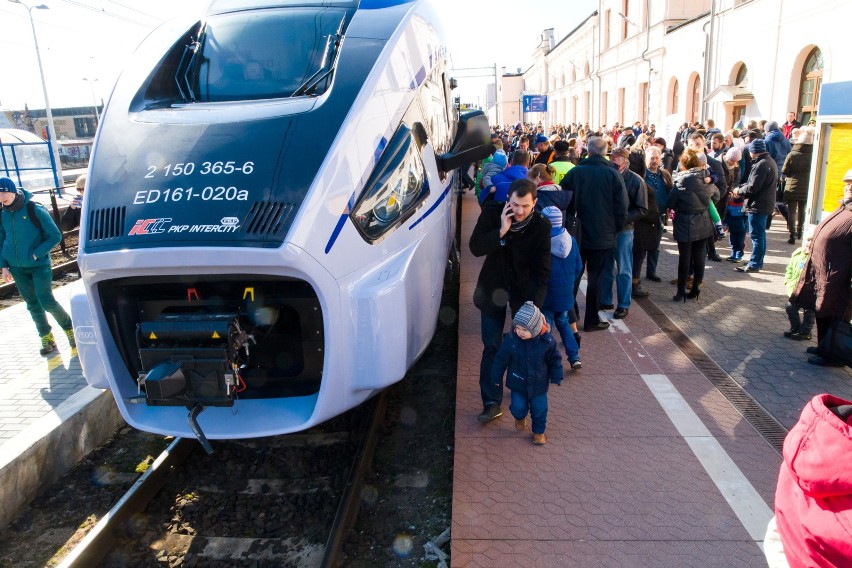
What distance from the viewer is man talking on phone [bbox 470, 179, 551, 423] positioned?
13.8ft

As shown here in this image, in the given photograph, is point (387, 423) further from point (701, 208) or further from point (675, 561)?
point (701, 208)

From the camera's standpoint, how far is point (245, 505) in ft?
12.9

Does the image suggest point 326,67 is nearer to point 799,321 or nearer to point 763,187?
point 799,321

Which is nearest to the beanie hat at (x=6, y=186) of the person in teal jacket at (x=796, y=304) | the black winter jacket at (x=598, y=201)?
the black winter jacket at (x=598, y=201)

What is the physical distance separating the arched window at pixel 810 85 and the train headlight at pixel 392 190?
669 inches

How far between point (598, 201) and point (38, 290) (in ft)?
17.6

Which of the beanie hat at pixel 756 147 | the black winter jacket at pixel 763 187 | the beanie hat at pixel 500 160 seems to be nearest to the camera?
the black winter jacket at pixel 763 187

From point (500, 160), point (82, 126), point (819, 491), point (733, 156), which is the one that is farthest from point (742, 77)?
point (82, 126)

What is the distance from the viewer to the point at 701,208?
6.84m

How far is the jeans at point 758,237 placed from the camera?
8.18 metres

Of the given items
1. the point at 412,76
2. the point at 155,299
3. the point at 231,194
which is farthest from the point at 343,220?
the point at 412,76

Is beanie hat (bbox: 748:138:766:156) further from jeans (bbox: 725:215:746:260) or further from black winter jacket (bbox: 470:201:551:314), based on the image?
black winter jacket (bbox: 470:201:551:314)

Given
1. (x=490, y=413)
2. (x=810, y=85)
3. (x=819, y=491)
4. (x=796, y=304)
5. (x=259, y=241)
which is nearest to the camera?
(x=819, y=491)

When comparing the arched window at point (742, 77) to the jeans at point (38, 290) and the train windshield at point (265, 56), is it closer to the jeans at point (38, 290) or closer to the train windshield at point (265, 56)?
the train windshield at point (265, 56)
